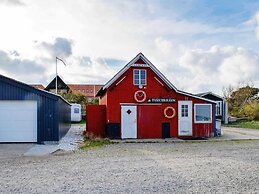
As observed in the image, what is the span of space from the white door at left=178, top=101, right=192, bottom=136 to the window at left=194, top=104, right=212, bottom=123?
0.42 m

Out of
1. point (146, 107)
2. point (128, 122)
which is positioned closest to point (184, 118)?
point (146, 107)

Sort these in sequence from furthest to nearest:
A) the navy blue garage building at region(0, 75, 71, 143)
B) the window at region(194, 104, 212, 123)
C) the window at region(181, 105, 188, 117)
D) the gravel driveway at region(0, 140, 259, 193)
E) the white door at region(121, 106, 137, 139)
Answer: the window at region(194, 104, 212, 123) → the window at region(181, 105, 188, 117) → the white door at region(121, 106, 137, 139) → the navy blue garage building at region(0, 75, 71, 143) → the gravel driveway at region(0, 140, 259, 193)

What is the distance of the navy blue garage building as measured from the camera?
1761 centimetres

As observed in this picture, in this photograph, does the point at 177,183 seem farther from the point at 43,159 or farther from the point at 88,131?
the point at 88,131

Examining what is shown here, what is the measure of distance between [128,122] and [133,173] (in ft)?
37.1

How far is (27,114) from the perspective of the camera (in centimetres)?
1773

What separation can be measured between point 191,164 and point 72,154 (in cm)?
502

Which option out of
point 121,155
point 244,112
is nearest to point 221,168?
point 121,155

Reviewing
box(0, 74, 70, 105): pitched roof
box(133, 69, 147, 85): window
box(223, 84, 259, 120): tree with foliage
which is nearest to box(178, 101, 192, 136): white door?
box(133, 69, 147, 85): window

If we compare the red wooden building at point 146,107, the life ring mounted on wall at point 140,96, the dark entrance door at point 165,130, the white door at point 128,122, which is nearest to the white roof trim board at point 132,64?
the red wooden building at point 146,107

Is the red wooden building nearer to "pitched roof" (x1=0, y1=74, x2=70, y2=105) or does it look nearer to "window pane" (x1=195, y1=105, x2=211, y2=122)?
"window pane" (x1=195, y1=105, x2=211, y2=122)

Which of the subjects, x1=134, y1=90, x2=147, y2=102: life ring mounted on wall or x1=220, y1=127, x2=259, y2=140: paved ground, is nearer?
x1=134, y1=90, x2=147, y2=102: life ring mounted on wall

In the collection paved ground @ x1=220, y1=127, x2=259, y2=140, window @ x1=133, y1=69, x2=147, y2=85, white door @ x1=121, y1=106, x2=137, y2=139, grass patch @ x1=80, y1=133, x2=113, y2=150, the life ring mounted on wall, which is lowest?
paved ground @ x1=220, y1=127, x2=259, y2=140

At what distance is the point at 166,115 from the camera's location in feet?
70.3
